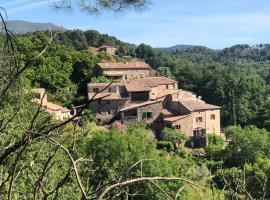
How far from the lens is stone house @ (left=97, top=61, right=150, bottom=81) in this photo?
126 feet

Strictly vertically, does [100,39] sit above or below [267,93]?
above

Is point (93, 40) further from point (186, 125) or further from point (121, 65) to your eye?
point (186, 125)

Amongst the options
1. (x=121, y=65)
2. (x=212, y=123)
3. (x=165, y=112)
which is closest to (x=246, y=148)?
(x=212, y=123)

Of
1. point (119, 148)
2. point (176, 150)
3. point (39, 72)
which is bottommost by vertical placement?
point (176, 150)

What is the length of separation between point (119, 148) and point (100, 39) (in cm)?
5078

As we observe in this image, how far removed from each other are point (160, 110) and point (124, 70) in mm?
8113

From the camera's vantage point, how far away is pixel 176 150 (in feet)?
95.8

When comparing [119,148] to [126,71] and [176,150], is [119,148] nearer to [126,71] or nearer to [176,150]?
[176,150]

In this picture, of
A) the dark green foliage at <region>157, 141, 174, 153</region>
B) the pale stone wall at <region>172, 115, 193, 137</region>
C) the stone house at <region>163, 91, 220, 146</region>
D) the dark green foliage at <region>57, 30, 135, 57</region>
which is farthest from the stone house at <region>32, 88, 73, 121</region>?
the dark green foliage at <region>57, 30, 135, 57</region>

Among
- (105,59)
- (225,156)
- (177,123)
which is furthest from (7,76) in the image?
(105,59)

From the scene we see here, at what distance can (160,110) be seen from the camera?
3303 cm

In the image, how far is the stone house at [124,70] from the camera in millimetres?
38406

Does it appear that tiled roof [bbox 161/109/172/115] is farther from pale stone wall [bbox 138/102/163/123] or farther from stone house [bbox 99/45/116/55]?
stone house [bbox 99/45/116/55]

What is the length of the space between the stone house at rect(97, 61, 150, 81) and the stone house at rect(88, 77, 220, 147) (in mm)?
3800
